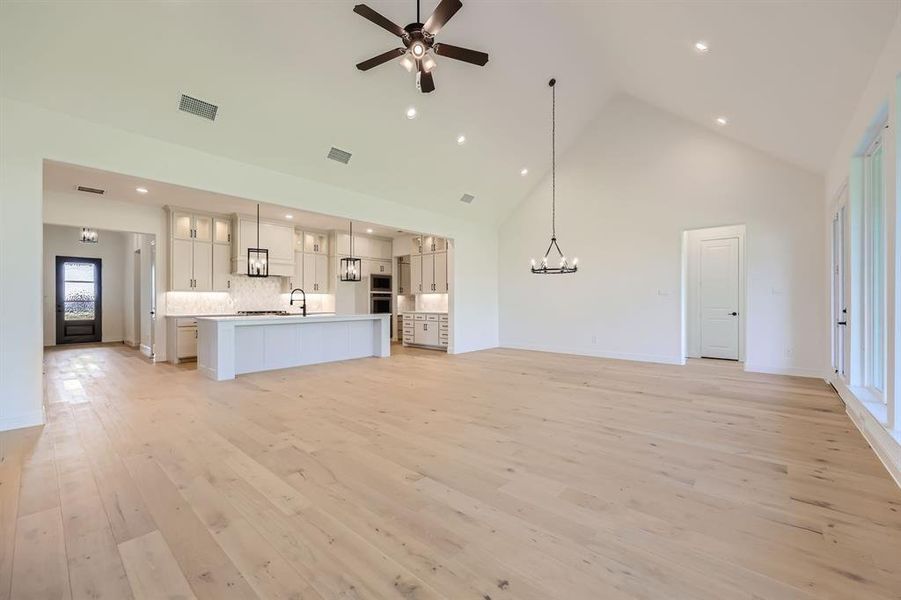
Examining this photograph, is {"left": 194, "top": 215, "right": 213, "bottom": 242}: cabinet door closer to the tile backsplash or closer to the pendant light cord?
the tile backsplash

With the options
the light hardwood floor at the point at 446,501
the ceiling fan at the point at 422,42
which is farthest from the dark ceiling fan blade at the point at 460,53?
the light hardwood floor at the point at 446,501

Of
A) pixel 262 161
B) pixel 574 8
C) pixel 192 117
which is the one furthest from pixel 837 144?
pixel 192 117

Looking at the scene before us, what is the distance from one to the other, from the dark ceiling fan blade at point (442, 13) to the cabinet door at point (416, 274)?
21.6ft

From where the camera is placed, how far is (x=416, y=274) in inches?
381

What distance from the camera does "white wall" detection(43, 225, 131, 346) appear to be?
990 centimetres

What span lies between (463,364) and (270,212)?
16.4 feet

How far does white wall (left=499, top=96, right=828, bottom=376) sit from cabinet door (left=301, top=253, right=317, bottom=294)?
15.4 ft

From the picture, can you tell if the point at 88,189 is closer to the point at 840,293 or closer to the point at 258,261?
the point at 258,261

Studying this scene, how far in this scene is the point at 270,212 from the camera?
7.71 m

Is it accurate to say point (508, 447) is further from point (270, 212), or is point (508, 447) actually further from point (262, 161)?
point (270, 212)

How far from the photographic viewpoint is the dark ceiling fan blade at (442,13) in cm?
283

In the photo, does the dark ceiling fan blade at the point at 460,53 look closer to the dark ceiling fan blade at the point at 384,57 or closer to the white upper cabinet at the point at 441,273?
the dark ceiling fan blade at the point at 384,57

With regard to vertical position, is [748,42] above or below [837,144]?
above

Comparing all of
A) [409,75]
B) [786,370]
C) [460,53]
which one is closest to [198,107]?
[409,75]
